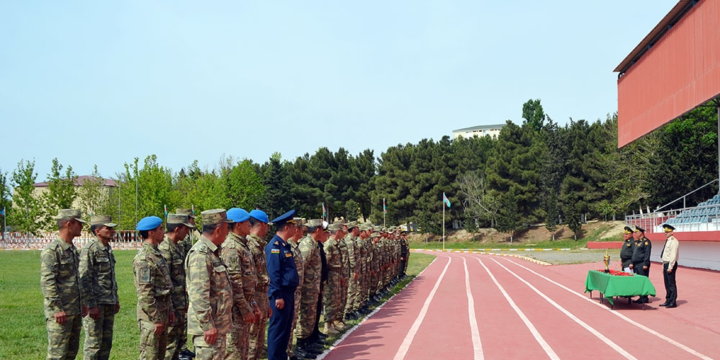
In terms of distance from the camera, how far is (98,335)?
6.42m

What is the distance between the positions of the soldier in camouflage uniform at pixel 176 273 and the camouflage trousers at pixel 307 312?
1.65m

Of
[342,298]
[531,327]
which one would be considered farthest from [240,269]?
[531,327]

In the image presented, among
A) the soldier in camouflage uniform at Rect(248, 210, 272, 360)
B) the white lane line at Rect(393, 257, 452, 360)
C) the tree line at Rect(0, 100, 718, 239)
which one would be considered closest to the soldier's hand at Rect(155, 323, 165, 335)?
the soldier in camouflage uniform at Rect(248, 210, 272, 360)

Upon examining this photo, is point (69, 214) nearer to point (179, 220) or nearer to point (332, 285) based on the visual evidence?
point (179, 220)

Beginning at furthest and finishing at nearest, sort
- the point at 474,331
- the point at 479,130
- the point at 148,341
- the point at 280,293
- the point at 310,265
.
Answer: the point at 479,130 < the point at 474,331 < the point at 310,265 < the point at 280,293 < the point at 148,341

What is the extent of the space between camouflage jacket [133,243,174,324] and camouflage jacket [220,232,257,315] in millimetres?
886

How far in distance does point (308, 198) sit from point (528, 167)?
24.7 metres

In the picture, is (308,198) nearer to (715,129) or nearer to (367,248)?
(715,129)

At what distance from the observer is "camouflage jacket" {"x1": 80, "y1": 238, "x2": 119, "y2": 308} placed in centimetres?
648

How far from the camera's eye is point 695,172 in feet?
137

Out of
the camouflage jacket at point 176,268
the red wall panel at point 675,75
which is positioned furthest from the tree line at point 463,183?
the camouflage jacket at point 176,268

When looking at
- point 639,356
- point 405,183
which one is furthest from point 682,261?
point 405,183

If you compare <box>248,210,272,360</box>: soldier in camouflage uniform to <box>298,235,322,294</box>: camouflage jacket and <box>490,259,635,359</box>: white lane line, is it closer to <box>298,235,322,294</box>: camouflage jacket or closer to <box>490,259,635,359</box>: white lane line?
<box>298,235,322,294</box>: camouflage jacket

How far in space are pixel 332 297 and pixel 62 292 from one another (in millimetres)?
4629
